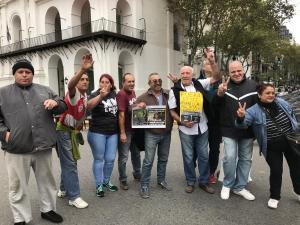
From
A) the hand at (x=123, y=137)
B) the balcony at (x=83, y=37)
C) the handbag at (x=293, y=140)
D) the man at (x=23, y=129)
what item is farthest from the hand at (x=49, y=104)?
the balcony at (x=83, y=37)

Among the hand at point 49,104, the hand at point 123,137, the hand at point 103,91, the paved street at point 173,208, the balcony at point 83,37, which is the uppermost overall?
the balcony at point 83,37

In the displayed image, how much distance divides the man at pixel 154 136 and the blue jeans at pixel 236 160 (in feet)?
3.17

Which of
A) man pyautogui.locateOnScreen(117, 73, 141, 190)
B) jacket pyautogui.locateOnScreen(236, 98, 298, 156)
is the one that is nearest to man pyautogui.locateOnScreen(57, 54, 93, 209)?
man pyautogui.locateOnScreen(117, 73, 141, 190)

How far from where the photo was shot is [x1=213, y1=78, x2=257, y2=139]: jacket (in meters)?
4.68

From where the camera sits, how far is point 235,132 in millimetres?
4727

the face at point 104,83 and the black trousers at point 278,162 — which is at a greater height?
the face at point 104,83

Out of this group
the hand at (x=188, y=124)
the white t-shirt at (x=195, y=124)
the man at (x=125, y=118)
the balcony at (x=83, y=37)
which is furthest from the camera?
the balcony at (x=83, y=37)

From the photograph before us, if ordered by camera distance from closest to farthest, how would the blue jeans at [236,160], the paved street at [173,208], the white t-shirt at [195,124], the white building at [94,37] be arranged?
the paved street at [173,208] < the blue jeans at [236,160] < the white t-shirt at [195,124] < the white building at [94,37]

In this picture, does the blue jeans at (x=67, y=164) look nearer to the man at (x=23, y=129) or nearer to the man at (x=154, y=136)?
the man at (x=23, y=129)

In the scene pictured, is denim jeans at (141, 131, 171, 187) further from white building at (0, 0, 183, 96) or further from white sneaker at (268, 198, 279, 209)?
white building at (0, 0, 183, 96)

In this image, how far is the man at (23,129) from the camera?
373cm

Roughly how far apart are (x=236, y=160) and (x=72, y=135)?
8.29ft

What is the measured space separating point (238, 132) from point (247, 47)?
21.5 meters

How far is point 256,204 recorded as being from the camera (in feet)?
14.9
